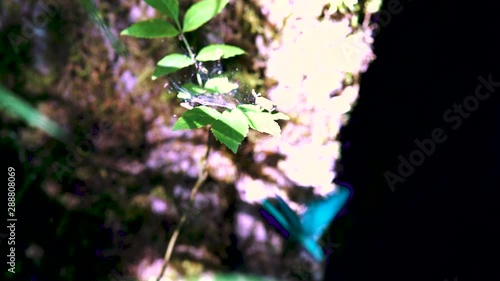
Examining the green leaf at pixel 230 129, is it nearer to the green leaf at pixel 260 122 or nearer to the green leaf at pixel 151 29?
the green leaf at pixel 260 122

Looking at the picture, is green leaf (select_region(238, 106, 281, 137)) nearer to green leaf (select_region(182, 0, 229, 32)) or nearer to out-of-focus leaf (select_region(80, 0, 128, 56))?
green leaf (select_region(182, 0, 229, 32))

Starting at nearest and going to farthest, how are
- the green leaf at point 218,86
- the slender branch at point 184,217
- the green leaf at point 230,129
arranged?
the green leaf at point 230,129 → the green leaf at point 218,86 → the slender branch at point 184,217

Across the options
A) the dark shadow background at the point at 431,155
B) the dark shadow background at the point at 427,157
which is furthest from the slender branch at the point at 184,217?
the dark shadow background at the point at 431,155

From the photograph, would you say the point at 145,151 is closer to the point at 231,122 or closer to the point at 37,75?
the point at 37,75

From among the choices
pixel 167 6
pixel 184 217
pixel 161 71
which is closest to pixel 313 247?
pixel 184 217

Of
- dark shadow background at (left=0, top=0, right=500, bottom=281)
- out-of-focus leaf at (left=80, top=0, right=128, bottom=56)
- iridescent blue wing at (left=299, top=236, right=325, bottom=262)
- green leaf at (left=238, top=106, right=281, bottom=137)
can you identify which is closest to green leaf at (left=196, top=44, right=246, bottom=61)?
green leaf at (left=238, top=106, right=281, bottom=137)

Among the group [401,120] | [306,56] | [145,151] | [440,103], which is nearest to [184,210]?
[145,151]
